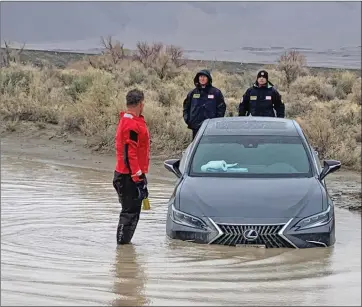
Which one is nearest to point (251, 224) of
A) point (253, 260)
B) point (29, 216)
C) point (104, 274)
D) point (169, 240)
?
point (253, 260)

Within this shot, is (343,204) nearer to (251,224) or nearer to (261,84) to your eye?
(261,84)

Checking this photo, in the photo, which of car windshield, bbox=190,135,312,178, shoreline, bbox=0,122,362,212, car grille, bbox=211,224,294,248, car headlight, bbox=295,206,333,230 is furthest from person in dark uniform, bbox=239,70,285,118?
car grille, bbox=211,224,294,248

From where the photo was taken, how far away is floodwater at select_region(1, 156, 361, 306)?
6199mm

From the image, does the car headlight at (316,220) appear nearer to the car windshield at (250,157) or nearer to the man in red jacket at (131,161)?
the car windshield at (250,157)

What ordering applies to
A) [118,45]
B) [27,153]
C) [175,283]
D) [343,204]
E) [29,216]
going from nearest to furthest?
[175,283] < [29,216] < [343,204] < [27,153] < [118,45]

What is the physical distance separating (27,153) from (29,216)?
6.75 m

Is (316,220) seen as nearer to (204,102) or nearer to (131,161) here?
(131,161)

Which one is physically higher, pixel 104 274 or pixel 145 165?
pixel 145 165

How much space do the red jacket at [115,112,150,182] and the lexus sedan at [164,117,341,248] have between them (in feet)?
1.79

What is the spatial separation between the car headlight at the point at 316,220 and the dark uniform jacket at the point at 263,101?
4.64 m

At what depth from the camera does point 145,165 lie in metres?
8.08

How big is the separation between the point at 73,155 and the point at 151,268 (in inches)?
366

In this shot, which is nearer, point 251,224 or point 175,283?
point 175,283

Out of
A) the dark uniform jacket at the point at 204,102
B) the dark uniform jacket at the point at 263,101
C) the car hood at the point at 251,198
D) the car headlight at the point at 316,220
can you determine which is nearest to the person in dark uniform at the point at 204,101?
the dark uniform jacket at the point at 204,102
